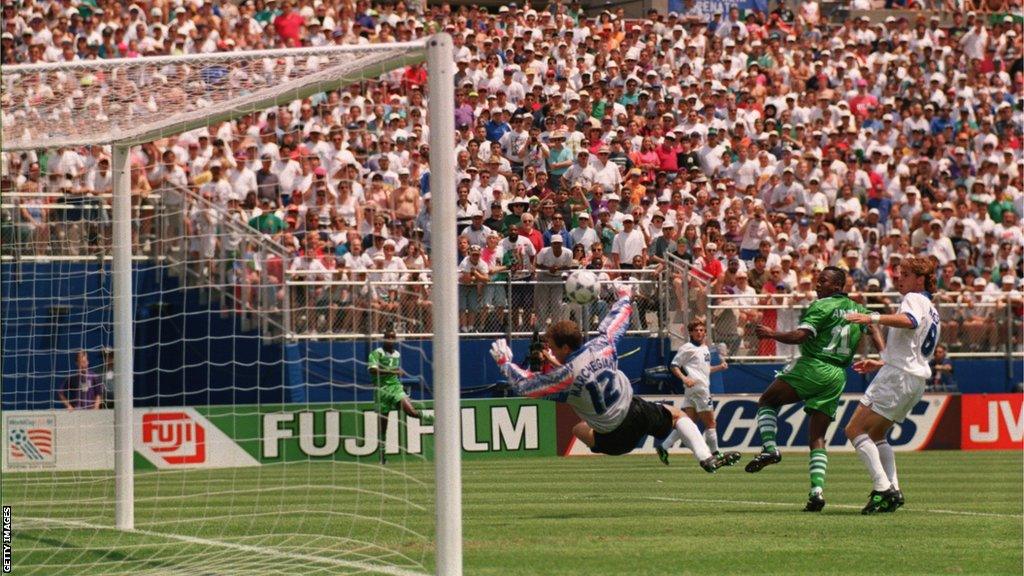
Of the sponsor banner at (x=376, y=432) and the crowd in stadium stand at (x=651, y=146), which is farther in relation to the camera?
the crowd in stadium stand at (x=651, y=146)

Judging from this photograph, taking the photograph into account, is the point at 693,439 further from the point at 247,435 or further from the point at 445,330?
the point at 247,435

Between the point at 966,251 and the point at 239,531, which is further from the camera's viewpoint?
the point at 966,251

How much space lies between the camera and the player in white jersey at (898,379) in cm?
1307

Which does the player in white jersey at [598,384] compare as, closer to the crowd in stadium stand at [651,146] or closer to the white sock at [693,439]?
the white sock at [693,439]

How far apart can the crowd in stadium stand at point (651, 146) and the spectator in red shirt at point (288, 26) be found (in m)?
0.04

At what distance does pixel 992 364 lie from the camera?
2683 centimetres

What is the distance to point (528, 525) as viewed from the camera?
41.2 ft

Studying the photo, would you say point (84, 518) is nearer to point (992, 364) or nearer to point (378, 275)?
point (378, 275)

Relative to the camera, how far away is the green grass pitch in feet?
33.8

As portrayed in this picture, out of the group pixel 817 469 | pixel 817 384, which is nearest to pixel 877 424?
pixel 817 469

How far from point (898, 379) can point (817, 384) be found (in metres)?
1.13

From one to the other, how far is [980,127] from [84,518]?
23305mm

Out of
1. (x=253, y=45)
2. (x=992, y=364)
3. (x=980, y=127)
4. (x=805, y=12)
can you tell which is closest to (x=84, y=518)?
(x=253, y=45)

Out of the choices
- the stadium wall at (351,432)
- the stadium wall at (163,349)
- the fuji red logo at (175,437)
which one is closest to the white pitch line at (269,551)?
the stadium wall at (351,432)
